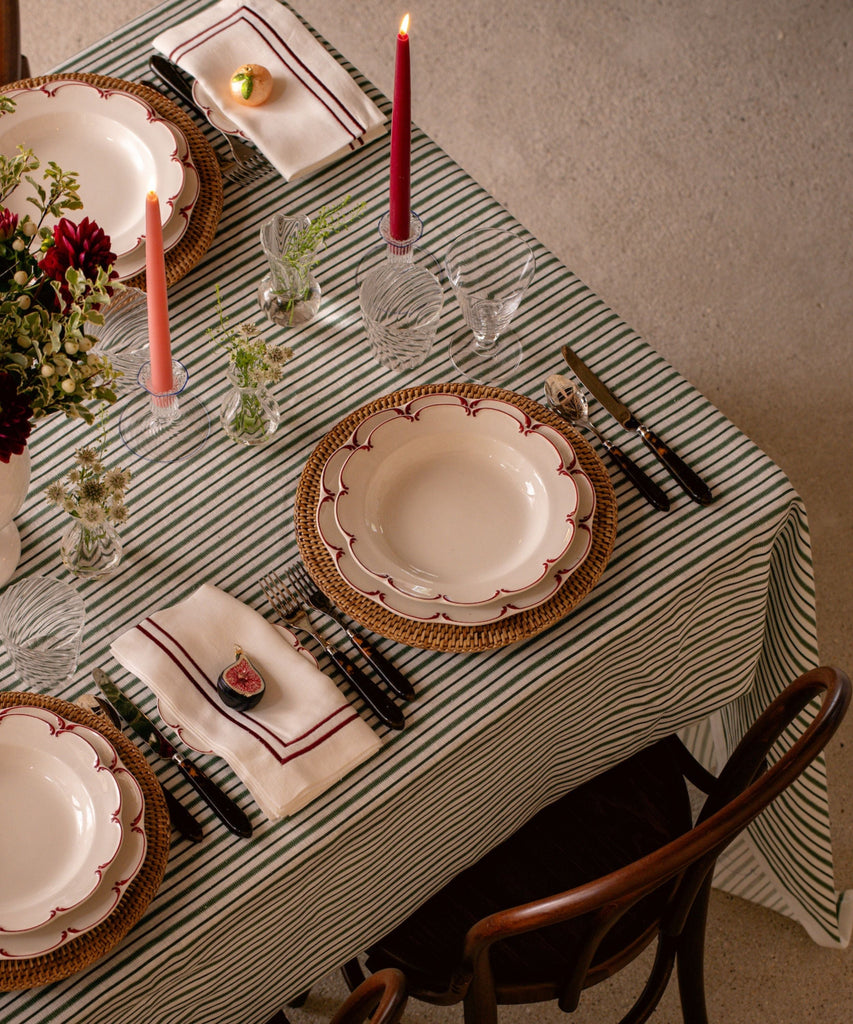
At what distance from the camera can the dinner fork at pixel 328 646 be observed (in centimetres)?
103

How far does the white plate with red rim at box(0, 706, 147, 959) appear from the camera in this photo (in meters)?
0.89

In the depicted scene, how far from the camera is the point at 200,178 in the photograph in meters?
1.32

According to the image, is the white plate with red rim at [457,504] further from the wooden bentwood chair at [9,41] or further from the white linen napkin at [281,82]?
the wooden bentwood chair at [9,41]

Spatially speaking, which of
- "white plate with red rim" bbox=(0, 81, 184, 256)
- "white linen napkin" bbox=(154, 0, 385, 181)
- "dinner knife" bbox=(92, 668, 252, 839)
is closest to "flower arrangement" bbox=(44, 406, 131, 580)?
"dinner knife" bbox=(92, 668, 252, 839)

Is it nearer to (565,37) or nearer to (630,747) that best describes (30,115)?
(630,747)

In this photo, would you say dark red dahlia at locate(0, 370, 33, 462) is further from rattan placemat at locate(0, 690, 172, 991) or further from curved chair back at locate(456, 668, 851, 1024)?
curved chair back at locate(456, 668, 851, 1024)

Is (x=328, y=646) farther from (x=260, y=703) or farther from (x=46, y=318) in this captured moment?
(x=46, y=318)

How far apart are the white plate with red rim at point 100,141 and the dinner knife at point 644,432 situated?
53 centimetres

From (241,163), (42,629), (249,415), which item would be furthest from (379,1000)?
(241,163)

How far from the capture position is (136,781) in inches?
38.2

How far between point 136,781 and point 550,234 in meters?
1.86

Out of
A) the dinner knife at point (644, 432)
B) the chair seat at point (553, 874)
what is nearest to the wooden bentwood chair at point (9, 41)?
the dinner knife at point (644, 432)

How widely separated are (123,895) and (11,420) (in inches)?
16.7

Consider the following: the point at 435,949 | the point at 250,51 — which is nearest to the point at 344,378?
the point at 250,51
